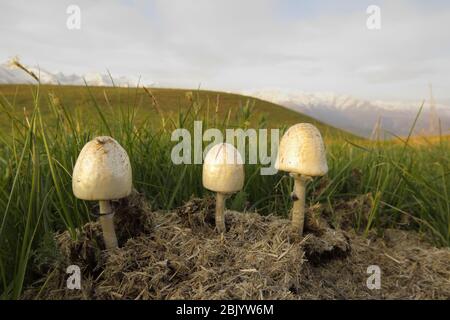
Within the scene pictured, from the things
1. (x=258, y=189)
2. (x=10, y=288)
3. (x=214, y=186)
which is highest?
(x=214, y=186)

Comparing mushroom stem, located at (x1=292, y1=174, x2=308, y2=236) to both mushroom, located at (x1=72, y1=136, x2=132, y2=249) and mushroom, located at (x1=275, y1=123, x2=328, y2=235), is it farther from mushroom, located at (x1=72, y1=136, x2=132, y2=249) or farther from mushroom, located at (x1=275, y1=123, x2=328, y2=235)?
mushroom, located at (x1=72, y1=136, x2=132, y2=249)

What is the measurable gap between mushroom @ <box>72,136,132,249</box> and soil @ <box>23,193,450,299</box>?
0.50 metres

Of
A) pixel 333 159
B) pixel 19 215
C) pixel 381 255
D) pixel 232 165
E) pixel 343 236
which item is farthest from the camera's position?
pixel 333 159

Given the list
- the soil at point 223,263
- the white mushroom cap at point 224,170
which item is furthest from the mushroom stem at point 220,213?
the white mushroom cap at point 224,170

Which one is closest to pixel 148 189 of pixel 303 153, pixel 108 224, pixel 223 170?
pixel 108 224

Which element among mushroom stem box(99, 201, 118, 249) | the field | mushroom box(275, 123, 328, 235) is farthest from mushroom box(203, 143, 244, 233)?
the field

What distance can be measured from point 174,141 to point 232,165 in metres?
1.88

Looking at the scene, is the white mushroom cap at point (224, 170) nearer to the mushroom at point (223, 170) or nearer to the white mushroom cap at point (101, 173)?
the mushroom at point (223, 170)
